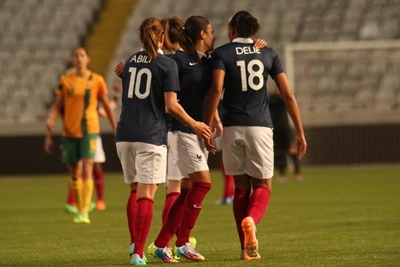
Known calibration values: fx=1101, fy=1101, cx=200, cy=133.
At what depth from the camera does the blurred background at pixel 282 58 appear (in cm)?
2522

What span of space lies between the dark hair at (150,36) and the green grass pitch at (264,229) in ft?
5.28

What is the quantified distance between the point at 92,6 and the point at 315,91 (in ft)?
28.7

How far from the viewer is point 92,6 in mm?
33250

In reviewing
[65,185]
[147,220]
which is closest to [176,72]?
[147,220]

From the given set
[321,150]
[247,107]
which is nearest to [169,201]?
[247,107]

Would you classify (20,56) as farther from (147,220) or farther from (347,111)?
(147,220)

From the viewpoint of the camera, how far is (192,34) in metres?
8.50

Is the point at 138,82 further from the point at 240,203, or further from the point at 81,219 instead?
the point at 81,219

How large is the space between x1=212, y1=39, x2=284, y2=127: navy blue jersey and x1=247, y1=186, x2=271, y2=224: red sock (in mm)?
517

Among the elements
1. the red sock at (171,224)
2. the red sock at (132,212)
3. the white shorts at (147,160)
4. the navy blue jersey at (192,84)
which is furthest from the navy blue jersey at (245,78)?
the red sock at (132,212)

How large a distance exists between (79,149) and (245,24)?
5.21 metres

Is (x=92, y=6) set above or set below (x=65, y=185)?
above

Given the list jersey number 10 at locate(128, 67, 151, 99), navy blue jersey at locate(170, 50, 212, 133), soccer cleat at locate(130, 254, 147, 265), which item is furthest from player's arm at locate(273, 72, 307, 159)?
soccer cleat at locate(130, 254, 147, 265)

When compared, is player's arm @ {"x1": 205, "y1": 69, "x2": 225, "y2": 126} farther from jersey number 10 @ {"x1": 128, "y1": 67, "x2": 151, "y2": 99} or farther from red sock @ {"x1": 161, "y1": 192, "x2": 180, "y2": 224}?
red sock @ {"x1": 161, "y1": 192, "x2": 180, "y2": 224}
